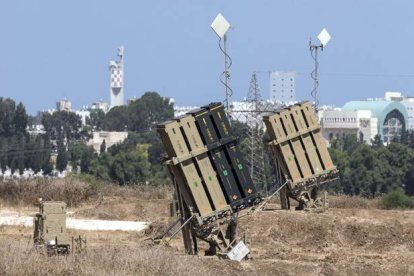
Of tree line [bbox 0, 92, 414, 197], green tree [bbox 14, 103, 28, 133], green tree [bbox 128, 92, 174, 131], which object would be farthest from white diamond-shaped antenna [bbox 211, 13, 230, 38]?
green tree [bbox 128, 92, 174, 131]

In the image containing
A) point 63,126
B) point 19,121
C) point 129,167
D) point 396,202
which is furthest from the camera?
point 63,126

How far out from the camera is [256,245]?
35.5m

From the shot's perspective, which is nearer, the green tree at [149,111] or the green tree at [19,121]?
the green tree at [19,121]

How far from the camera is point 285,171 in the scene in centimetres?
3891

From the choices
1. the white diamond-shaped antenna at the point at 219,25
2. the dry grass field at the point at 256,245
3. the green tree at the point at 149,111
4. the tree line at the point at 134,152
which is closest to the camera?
the dry grass field at the point at 256,245

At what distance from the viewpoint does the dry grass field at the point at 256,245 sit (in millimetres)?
25812

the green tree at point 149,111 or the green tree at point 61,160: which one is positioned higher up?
the green tree at point 149,111

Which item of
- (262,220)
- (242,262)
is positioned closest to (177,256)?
(242,262)

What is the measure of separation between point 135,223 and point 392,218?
22.8 feet

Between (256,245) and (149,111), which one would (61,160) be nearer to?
(149,111)

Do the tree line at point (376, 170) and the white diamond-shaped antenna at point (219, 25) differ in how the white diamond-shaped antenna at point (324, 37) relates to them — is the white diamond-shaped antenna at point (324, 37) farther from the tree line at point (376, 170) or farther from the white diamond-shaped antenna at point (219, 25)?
the tree line at point (376, 170)

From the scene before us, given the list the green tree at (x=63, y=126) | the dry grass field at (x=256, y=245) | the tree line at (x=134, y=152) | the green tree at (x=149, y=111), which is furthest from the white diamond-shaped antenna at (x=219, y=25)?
the green tree at (x=149, y=111)

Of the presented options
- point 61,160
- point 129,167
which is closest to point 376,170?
point 129,167

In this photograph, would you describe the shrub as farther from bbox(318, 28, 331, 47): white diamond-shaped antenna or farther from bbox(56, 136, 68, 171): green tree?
bbox(56, 136, 68, 171): green tree
